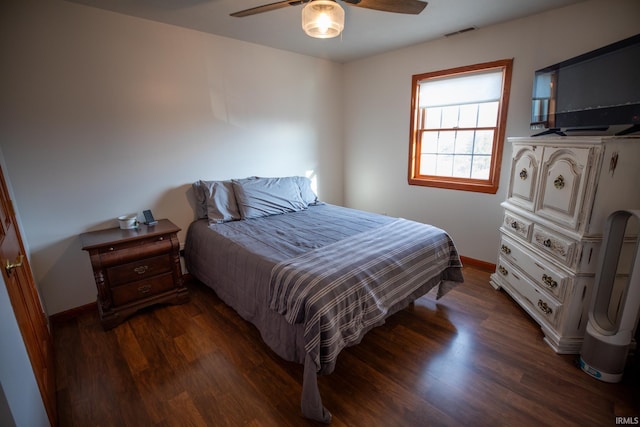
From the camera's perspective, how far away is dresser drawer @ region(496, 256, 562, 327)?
1.98m

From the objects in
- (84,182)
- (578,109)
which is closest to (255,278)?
(84,182)

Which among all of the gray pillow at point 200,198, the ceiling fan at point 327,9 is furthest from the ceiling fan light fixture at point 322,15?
the gray pillow at point 200,198

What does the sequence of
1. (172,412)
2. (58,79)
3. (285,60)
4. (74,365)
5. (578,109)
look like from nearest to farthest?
(172,412) < (74,365) < (578,109) < (58,79) < (285,60)

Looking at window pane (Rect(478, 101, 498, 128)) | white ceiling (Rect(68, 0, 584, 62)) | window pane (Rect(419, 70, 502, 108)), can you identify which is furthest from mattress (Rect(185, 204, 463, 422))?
white ceiling (Rect(68, 0, 584, 62))

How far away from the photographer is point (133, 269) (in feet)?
7.50

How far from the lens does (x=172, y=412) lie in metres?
1.54

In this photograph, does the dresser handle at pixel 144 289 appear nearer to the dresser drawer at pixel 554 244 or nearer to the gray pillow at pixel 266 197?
the gray pillow at pixel 266 197

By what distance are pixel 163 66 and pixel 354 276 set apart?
2521mm

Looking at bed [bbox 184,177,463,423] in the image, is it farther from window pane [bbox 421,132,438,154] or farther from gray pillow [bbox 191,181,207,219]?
window pane [bbox 421,132,438,154]

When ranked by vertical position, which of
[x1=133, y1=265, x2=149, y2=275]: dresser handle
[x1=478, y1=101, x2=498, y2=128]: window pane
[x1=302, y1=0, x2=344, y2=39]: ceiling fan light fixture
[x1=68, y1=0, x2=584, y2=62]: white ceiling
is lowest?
[x1=133, y1=265, x2=149, y2=275]: dresser handle

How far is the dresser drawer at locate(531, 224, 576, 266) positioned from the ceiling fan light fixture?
1.97 metres

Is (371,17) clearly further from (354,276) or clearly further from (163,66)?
(354,276)

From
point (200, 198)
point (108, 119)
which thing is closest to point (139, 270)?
point (200, 198)

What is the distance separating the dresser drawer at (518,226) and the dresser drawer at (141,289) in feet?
9.76
